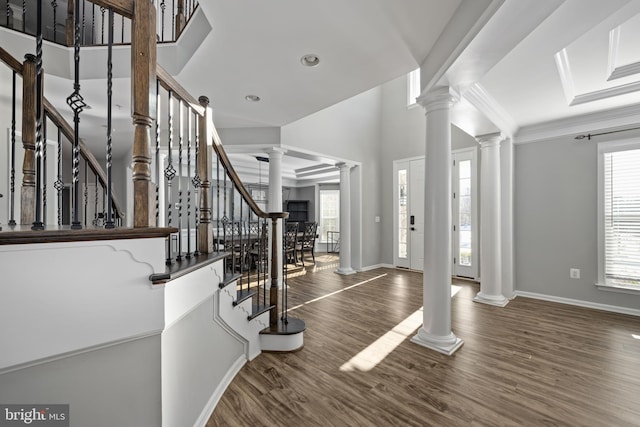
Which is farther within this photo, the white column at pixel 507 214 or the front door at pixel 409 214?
the front door at pixel 409 214

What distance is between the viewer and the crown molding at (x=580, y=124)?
10.6ft

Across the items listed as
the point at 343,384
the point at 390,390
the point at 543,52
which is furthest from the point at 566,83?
the point at 343,384

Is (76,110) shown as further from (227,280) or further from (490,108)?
(490,108)

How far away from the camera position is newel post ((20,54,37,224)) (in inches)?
61.6

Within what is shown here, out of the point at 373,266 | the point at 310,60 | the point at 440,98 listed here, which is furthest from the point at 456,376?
the point at 373,266

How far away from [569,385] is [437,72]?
8.16ft

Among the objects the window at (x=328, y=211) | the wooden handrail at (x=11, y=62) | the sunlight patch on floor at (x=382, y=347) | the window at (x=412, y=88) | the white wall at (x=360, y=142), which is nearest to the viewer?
the wooden handrail at (x=11, y=62)

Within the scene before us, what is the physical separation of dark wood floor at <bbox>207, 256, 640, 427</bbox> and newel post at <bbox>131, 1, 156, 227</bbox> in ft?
4.49

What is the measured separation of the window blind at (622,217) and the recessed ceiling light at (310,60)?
150 inches

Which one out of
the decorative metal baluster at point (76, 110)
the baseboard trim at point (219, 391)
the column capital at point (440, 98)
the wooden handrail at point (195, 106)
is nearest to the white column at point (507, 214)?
the column capital at point (440, 98)

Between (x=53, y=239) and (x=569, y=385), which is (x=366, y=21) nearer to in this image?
(x=53, y=239)

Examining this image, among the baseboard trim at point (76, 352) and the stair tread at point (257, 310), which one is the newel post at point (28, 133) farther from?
the stair tread at point (257, 310)

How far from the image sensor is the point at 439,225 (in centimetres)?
244

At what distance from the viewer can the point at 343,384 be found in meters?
1.95
